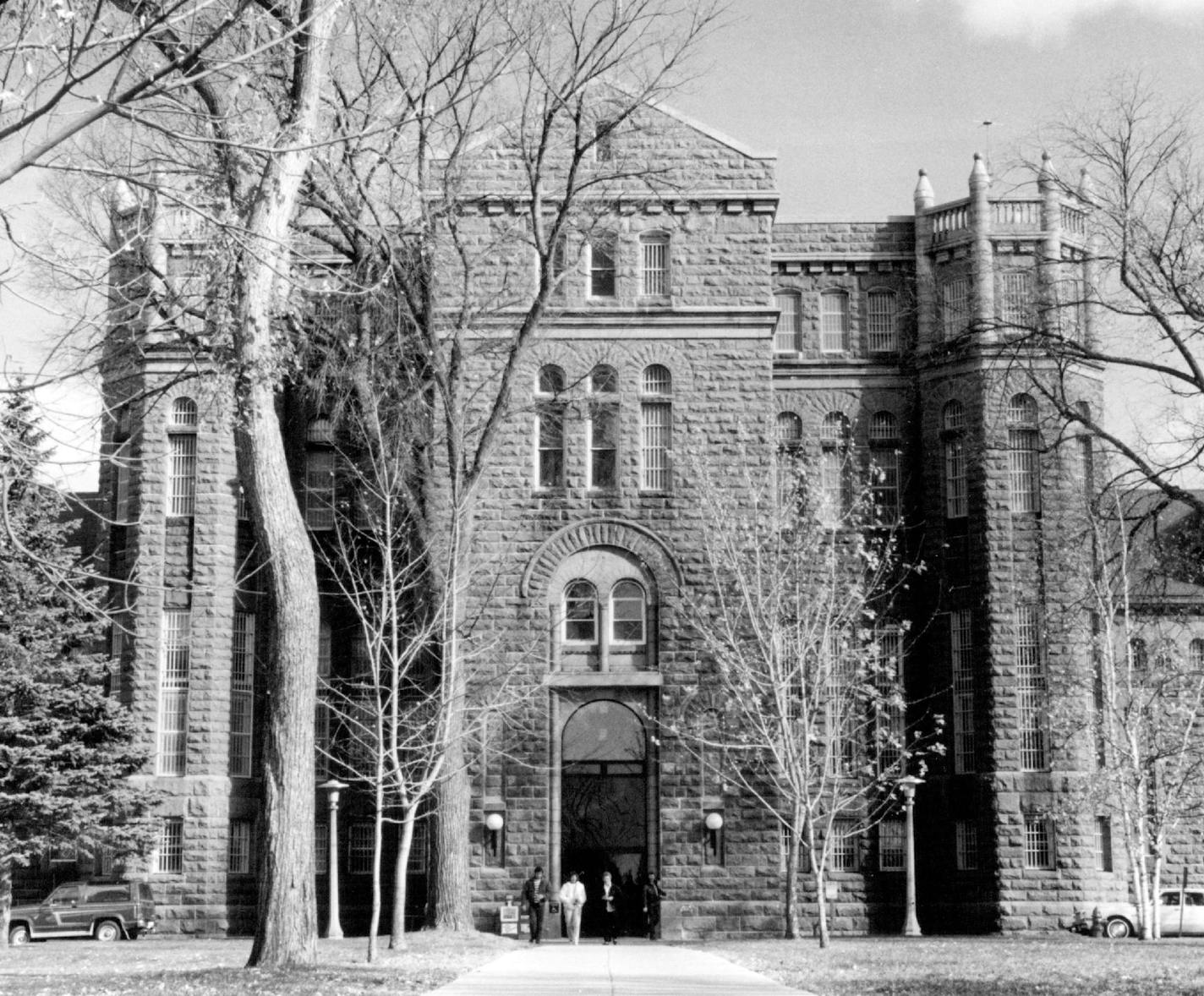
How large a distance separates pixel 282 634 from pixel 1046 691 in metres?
20.9

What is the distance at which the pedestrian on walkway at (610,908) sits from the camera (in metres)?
32.0

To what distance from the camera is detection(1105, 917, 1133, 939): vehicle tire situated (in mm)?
34400

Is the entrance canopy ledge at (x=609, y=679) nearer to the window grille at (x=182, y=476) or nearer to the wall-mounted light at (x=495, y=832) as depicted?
the wall-mounted light at (x=495, y=832)

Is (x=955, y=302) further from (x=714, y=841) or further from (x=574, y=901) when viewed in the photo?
(x=574, y=901)

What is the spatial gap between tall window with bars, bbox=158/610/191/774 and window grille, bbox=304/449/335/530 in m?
3.55

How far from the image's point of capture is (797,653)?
1206 inches

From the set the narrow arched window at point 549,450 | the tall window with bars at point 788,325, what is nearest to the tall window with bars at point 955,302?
the tall window with bars at point 788,325

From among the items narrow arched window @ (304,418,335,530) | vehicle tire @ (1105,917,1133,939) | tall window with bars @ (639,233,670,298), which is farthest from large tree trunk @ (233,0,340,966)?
vehicle tire @ (1105,917,1133,939)

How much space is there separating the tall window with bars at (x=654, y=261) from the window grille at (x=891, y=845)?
12.7m

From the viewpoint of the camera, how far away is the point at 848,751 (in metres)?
36.9

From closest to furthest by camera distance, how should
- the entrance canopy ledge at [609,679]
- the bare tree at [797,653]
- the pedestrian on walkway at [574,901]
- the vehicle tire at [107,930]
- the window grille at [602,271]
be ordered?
the bare tree at [797,653], the pedestrian on walkway at [574,901], the entrance canopy ledge at [609,679], the vehicle tire at [107,930], the window grille at [602,271]

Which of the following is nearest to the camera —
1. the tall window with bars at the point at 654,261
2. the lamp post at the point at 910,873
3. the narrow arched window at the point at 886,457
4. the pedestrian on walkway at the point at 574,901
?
the pedestrian on walkway at the point at 574,901

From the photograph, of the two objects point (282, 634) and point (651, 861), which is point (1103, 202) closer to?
point (282, 634)

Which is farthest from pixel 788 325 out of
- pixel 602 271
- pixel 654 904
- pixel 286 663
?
pixel 286 663
